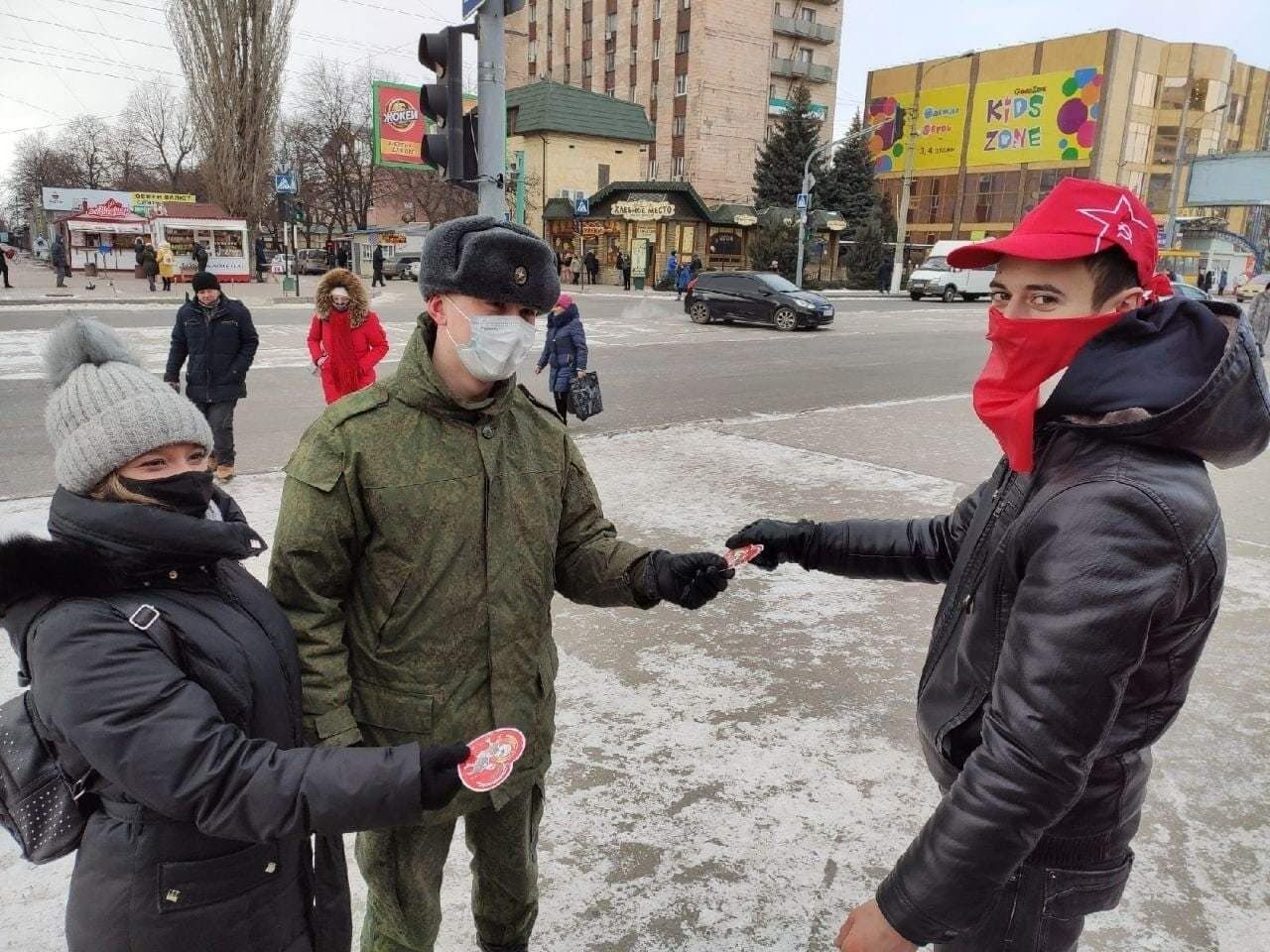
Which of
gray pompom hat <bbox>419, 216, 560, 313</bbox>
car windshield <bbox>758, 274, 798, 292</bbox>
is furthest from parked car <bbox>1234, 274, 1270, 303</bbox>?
gray pompom hat <bbox>419, 216, 560, 313</bbox>

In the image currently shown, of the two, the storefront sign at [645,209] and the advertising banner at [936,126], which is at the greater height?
the advertising banner at [936,126]

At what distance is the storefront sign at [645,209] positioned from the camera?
38.6m

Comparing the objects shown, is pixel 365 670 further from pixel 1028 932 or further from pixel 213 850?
pixel 1028 932

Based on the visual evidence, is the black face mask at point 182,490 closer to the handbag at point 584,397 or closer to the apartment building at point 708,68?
the handbag at point 584,397

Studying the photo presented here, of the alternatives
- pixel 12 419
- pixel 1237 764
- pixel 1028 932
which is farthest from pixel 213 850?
pixel 12 419

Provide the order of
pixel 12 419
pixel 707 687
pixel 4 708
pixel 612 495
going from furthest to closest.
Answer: pixel 12 419
pixel 612 495
pixel 707 687
pixel 4 708

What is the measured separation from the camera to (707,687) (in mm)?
3980

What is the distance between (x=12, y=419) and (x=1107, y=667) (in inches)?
414

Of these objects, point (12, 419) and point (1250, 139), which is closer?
point (12, 419)

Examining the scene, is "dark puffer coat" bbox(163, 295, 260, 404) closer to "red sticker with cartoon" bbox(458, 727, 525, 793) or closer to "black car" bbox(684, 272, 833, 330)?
"red sticker with cartoon" bbox(458, 727, 525, 793)

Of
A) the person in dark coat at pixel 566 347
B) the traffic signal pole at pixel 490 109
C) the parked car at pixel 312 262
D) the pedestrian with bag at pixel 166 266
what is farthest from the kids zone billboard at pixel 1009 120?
the traffic signal pole at pixel 490 109

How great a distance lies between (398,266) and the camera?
42375 millimetres

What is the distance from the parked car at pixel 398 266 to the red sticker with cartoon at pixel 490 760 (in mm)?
43194

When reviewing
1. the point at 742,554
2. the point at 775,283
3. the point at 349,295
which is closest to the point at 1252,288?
the point at 775,283
